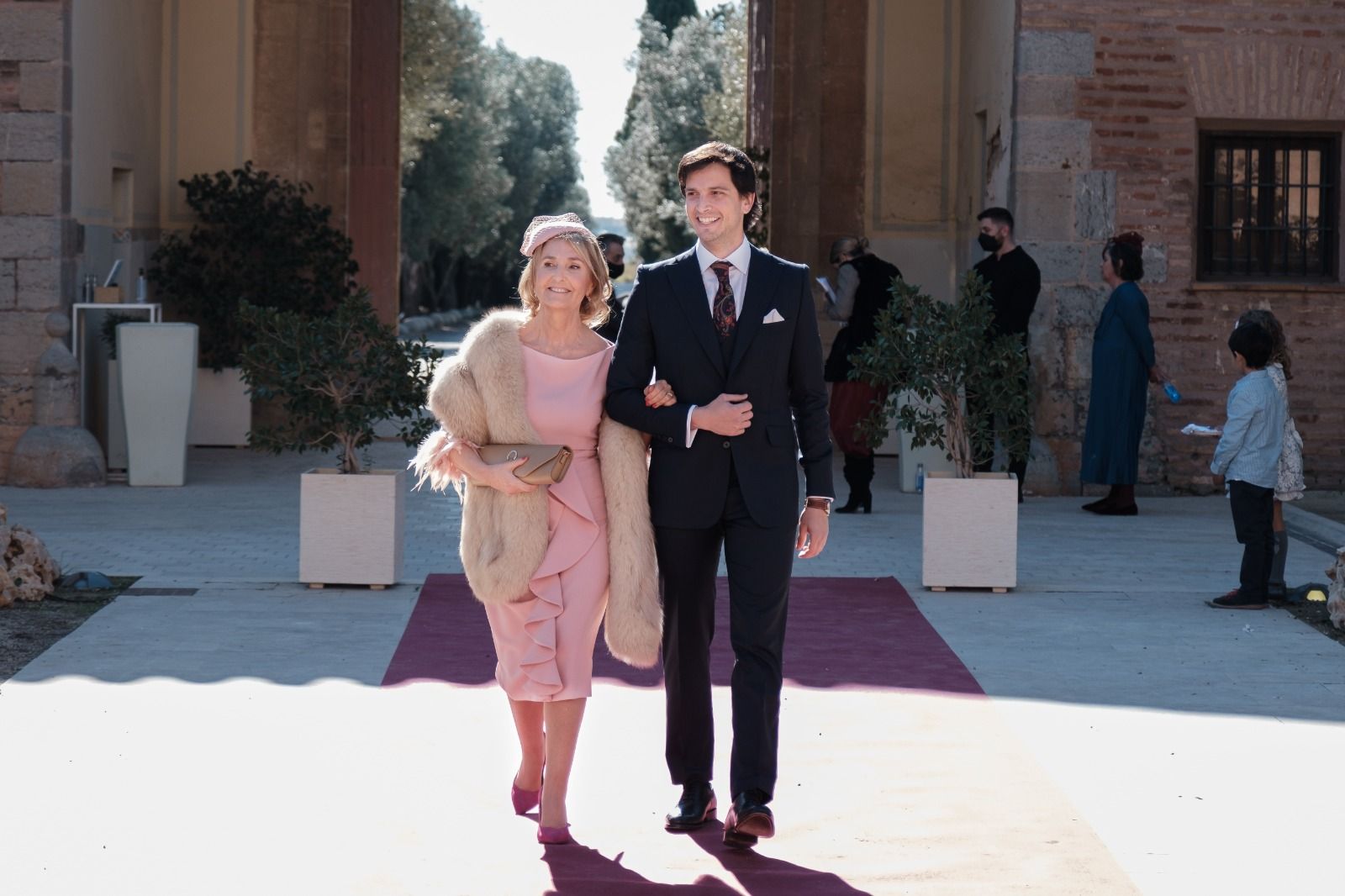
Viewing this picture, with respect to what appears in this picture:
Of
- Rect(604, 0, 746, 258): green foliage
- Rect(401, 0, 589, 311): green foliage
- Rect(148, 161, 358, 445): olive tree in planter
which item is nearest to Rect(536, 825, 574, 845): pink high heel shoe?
Rect(148, 161, 358, 445): olive tree in planter

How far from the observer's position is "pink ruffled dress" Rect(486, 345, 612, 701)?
489 cm

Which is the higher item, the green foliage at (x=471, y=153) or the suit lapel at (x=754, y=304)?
the green foliage at (x=471, y=153)

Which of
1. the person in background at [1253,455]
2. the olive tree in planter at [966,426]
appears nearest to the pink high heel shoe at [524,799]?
the olive tree in planter at [966,426]

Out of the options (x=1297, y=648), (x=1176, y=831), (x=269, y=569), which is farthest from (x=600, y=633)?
(x=1176, y=831)

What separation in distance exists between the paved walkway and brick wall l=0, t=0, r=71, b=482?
4630 millimetres

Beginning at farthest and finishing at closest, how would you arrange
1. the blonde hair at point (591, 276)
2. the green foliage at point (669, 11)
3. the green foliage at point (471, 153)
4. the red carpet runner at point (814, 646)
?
the green foliage at point (669, 11) → the green foliage at point (471, 153) → the red carpet runner at point (814, 646) → the blonde hair at point (591, 276)

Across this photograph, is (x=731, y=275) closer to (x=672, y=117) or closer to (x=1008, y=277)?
(x=1008, y=277)

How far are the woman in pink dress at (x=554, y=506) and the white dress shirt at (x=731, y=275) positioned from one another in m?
0.26

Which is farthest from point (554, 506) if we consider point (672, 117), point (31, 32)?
point (672, 117)

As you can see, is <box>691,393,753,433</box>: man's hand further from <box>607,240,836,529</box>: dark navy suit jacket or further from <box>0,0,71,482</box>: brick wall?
<box>0,0,71,482</box>: brick wall

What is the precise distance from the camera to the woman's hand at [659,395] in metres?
4.80

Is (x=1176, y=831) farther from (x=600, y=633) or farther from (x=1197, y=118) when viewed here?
(x=1197, y=118)

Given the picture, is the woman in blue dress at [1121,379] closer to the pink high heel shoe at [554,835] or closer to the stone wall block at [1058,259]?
the stone wall block at [1058,259]

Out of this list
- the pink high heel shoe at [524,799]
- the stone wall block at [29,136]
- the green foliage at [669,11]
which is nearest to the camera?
the pink high heel shoe at [524,799]
